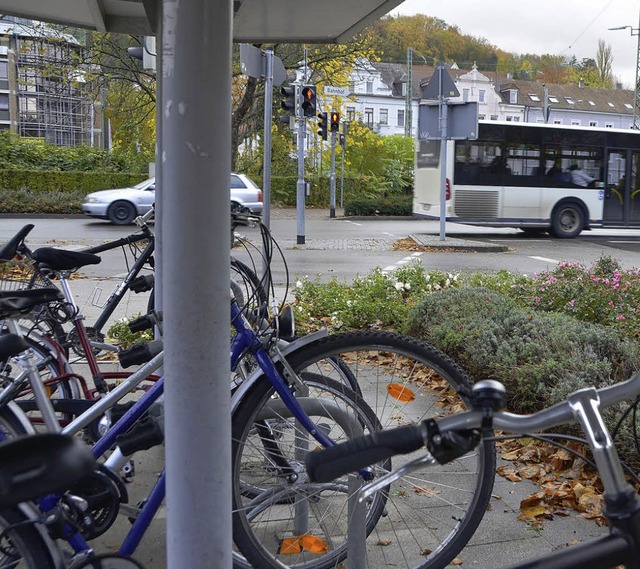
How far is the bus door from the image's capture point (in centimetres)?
2223

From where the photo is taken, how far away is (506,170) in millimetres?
21312

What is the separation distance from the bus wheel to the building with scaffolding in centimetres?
1437

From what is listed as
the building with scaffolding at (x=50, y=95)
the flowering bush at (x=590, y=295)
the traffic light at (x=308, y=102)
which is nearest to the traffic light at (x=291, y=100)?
the traffic light at (x=308, y=102)

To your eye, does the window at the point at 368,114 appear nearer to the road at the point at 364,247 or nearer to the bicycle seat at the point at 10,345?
the road at the point at 364,247

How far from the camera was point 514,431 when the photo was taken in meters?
1.36

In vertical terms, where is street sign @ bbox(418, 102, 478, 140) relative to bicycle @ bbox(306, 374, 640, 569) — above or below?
above

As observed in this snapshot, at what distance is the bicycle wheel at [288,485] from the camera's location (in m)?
2.72

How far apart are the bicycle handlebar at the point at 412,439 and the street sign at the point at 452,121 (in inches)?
612

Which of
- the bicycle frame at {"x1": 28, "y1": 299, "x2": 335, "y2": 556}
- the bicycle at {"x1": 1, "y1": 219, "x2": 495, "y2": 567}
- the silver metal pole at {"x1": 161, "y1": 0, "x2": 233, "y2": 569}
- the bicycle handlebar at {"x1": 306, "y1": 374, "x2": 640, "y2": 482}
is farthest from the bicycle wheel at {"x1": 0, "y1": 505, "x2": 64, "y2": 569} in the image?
the bicycle handlebar at {"x1": 306, "y1": 374, "x2": 640, "y2": 482}

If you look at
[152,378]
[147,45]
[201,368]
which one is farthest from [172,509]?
[147,45]

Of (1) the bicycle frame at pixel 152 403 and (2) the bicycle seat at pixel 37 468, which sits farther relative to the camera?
(1) the bicycle frame at pixel 152 403

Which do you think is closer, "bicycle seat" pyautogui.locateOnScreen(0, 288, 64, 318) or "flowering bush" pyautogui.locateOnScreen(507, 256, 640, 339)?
"bicycle seat" pyautogui.locateOnScreen(0, 288, 64, 318)

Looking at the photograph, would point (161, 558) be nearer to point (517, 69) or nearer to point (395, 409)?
point (395, 409)

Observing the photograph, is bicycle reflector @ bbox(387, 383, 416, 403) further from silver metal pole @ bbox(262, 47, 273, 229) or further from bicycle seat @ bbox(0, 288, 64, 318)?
silver metal pole @ bbox(262, 47, 273, 229)
